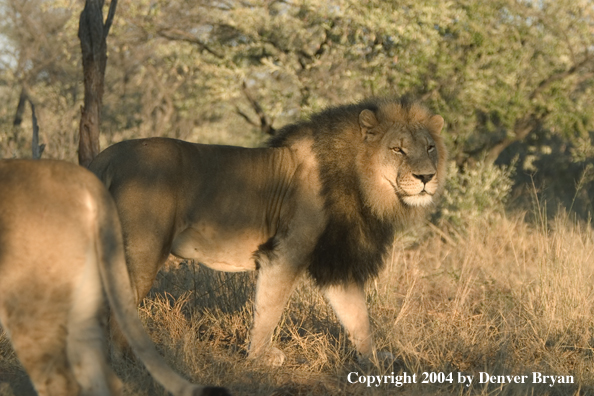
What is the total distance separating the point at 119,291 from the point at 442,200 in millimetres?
6246

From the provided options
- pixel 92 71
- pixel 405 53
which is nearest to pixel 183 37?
pixel 405 53

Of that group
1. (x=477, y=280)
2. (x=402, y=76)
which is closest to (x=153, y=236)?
(x=477, y=280)

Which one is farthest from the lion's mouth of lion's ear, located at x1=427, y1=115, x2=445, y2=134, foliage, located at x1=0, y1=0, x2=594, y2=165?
foliage, located at x1=0, y1=0, x2=594, y2=165

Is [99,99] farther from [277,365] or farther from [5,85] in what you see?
[5,85]

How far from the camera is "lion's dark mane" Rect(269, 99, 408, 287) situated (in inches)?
157

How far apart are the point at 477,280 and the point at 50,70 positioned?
11347 millimetres

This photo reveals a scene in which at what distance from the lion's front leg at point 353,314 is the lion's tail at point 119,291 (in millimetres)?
1693

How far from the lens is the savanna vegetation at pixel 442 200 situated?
156 inches

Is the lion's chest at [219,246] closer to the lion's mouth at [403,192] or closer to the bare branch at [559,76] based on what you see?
the lion's mouth at [403,192]

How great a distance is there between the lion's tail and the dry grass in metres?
0.76

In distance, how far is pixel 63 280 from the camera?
8.03 feet

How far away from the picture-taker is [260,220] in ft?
13.4

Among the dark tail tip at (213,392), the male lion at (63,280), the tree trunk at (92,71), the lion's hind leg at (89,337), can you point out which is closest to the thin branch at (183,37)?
the tree trunk at (92,71)

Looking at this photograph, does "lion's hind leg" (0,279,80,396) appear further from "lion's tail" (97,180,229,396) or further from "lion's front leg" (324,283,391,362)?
"lion's front leg" (324,283,391,362)
